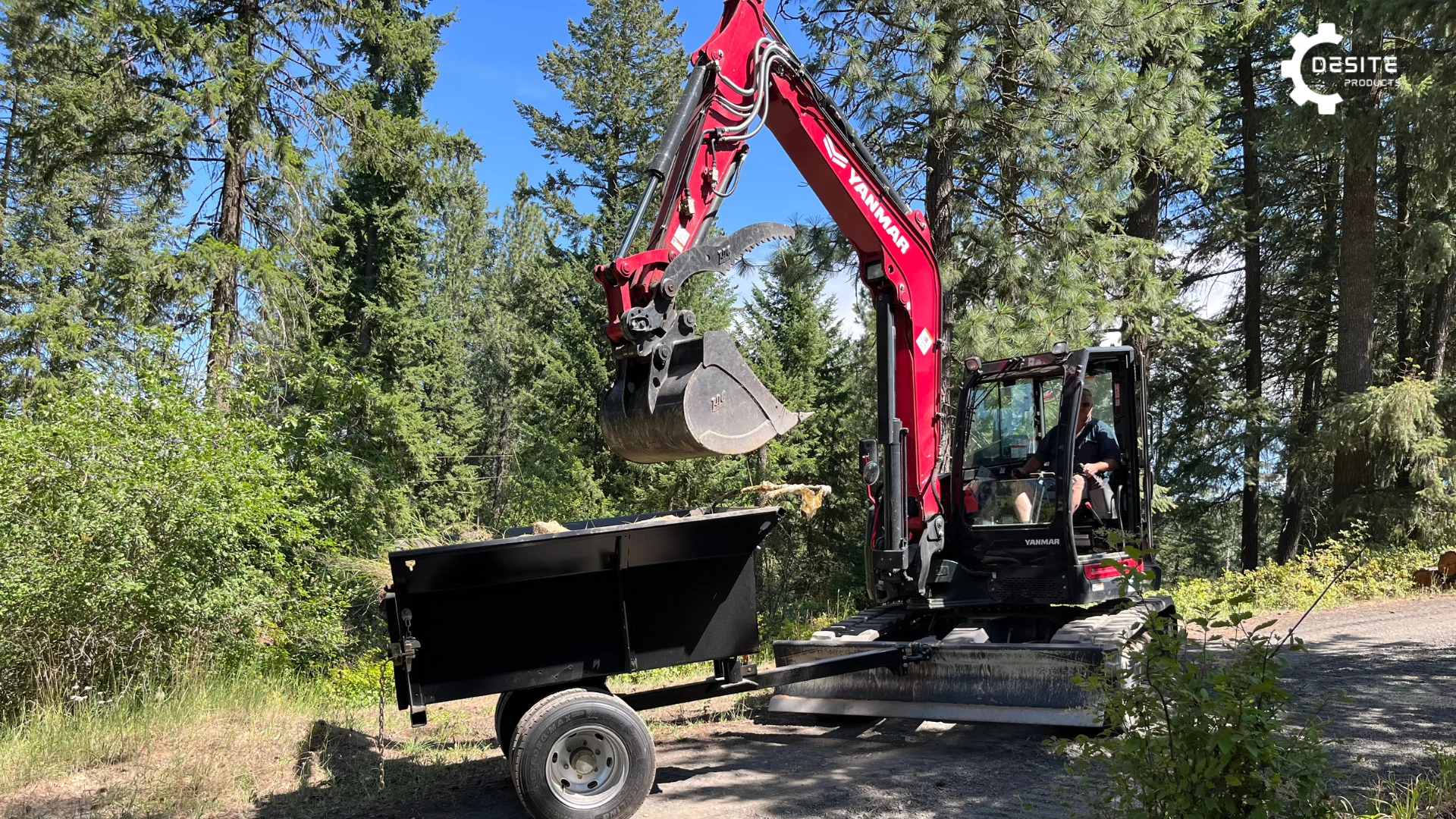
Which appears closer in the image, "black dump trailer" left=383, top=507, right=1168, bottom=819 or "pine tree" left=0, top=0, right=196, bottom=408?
"black dump trailer" left=383, top=507, right=1168, bottom=819

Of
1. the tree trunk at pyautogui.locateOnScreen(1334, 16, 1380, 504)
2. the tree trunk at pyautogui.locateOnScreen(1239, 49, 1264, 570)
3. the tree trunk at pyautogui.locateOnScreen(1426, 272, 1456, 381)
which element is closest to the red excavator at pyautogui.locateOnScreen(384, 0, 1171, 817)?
the tree trunk at pyautogui.locateOnScreen(1334, 16, 1380, 504)

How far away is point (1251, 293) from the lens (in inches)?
907

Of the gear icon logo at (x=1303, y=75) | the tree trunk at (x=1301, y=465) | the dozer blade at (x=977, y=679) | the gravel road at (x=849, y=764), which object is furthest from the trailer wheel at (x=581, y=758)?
the gear icon logo at (x=1303, y=75)

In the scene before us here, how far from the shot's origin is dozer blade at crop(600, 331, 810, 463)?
5.24 metres

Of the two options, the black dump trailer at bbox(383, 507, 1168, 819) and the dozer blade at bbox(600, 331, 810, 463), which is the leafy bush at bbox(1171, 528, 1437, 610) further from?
the dozer blade at bbox(600, 331, 810, 463)

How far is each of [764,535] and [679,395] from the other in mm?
915

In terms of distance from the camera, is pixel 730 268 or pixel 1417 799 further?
pixel 730 268

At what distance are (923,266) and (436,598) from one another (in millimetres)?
4715

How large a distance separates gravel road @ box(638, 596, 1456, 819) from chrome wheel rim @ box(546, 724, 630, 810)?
364 millimetres

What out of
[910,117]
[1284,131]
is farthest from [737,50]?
[1284,131]

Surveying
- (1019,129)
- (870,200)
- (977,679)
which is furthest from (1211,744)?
(1019,129)

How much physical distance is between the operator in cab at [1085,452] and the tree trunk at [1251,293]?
589 inches

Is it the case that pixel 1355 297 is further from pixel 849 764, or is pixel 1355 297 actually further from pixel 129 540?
pixel 129 540

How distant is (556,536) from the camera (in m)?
4.90
